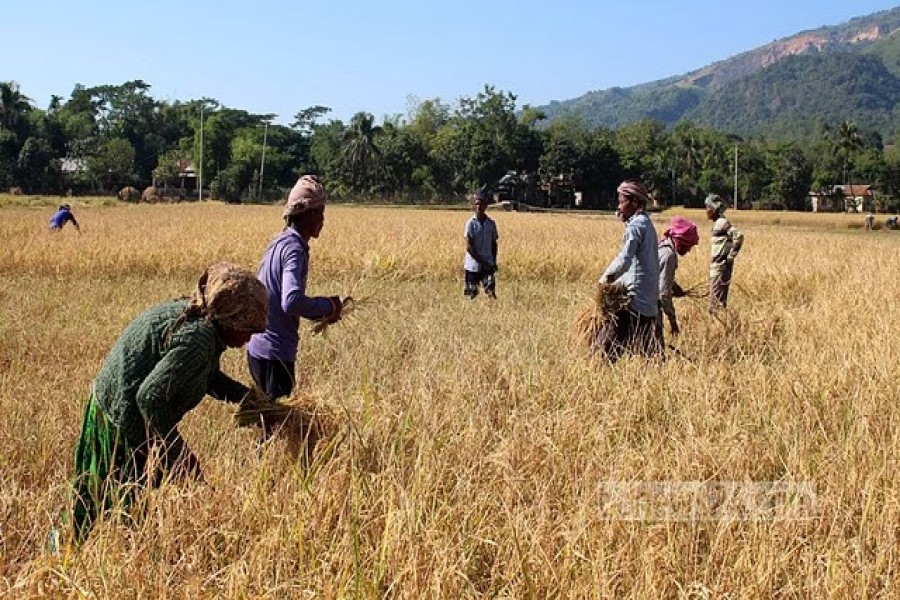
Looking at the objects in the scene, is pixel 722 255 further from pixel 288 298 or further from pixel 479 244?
pixel 288 298

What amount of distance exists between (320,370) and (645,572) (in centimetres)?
397

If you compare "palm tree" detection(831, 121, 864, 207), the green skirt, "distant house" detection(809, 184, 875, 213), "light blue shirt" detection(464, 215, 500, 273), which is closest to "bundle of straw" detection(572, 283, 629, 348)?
the green skirt

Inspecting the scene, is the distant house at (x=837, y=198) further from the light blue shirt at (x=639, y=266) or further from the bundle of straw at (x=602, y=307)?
the bundle of straw at (x=602, y=307)

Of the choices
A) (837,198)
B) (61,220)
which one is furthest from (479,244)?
(837,198)

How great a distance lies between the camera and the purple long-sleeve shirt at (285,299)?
142 inches

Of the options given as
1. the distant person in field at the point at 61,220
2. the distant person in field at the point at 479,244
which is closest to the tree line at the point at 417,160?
the distant person in field at the point at 61,220

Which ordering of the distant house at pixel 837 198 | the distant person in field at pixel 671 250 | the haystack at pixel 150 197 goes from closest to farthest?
1. the distant person in field at pixel 671 250
2. the haystack at pixel 150 197
3. the distant house at pixel 837 198

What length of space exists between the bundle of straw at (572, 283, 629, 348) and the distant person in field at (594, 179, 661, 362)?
1.6 inches

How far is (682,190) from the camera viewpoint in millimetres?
75312

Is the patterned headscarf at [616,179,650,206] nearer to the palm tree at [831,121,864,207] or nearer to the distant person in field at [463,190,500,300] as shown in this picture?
the distant person in field at [463,190,500,300]

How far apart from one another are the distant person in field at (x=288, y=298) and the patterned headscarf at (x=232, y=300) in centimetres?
87

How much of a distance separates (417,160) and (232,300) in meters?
68.7

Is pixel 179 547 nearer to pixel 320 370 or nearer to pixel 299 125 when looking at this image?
pixel 320 370

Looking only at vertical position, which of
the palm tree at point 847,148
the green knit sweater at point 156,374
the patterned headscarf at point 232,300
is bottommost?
the green knit sweater at point 156,374
